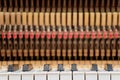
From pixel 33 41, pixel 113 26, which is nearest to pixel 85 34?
pixel 113 26

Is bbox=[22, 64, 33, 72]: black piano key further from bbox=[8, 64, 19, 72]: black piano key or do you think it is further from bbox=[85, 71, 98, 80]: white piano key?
bbox=[85, 71, 98, 80]: white piano key

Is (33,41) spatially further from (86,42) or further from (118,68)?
(118,68)

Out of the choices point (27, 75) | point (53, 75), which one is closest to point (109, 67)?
point (53, 75)

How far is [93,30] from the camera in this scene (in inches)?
125

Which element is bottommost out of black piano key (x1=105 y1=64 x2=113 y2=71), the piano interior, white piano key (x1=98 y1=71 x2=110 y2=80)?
white piano key (x1=98 y1=71 x2=110 y2=80)

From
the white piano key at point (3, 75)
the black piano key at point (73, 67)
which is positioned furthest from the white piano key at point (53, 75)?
the white piano key at point (3, 75)

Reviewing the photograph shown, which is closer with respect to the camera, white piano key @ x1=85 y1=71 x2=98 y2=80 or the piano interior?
white piano key @ x1=85 y1=71 x2=98 y2=80

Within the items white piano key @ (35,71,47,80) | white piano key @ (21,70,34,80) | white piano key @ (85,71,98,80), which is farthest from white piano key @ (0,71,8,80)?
white piano key @ (85,71,98,80)

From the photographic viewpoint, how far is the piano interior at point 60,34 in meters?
3.16

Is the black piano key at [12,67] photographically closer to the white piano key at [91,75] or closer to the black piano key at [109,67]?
the white piano key at [91,75]

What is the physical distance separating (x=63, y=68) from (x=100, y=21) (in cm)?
54

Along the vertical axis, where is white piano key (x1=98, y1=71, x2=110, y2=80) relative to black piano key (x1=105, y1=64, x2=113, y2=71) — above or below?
below

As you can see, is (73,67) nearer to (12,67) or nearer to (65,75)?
(65,75)

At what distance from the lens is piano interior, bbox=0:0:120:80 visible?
3.16 meters
